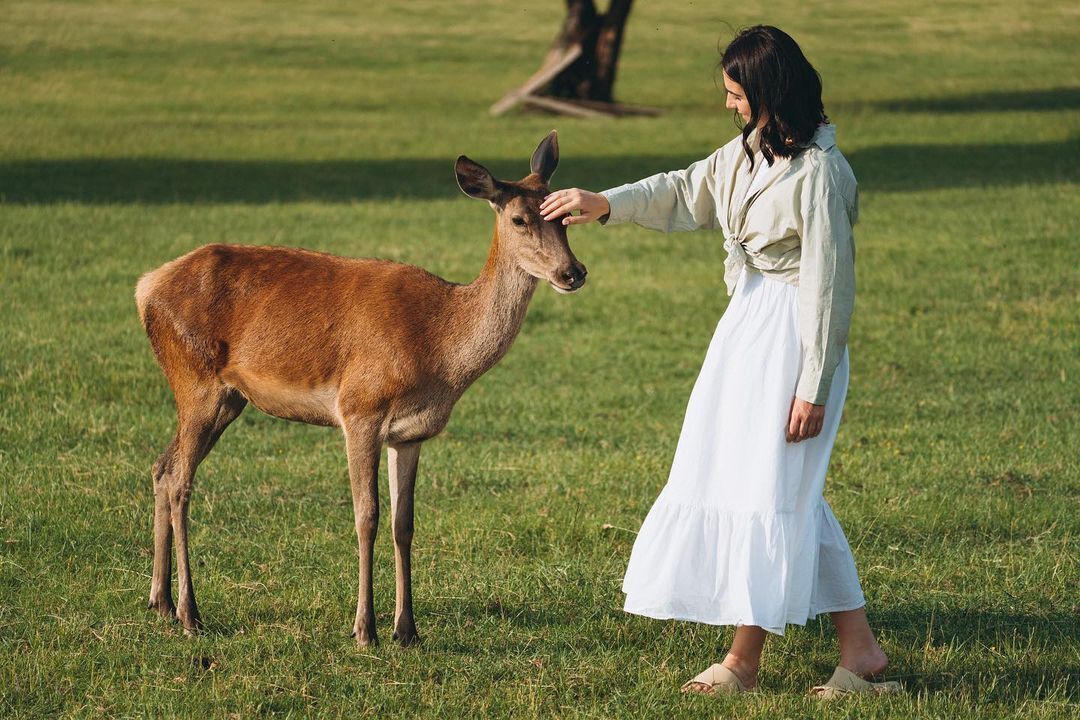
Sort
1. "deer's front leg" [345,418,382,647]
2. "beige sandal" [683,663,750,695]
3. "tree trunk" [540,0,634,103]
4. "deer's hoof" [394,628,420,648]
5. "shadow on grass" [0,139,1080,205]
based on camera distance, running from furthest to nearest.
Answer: "tree trunk" [540,0,634,103], "shadow on grass" [0,139,1080,205], "deer's hoof" [394,628,420,648], "deer's front leg" [345,418,382,647], "beige sandal" [683,663,750,695]

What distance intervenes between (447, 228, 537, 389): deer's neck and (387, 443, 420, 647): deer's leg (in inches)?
14.9

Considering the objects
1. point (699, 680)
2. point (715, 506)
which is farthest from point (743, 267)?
point (699, 680)

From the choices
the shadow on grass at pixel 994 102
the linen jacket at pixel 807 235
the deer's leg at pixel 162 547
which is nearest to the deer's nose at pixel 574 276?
the linen jacket at pixel 807 235

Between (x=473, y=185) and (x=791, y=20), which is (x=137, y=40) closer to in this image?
(x=791, y=20)

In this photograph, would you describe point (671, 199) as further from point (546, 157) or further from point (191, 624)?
point (191, 624)

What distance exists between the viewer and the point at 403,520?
5.89 metres

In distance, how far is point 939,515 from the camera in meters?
7.57

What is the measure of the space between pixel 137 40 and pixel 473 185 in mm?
36703

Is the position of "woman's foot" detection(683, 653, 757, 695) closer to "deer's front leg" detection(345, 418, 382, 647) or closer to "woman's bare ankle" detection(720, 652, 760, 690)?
"woman's bare ankle" detection(720, 652, 760, 690)

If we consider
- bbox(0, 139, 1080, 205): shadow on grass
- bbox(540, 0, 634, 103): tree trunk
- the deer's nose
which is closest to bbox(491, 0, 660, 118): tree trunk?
bbox(540, 0, 634, 103): tree trunk

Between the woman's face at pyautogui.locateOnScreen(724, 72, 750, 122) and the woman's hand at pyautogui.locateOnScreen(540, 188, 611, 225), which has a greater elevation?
the woman's face at pyautogui.locateOnScreen(724, 72, 750, 122)

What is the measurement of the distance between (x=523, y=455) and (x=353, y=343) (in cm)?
303

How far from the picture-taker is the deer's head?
553cm

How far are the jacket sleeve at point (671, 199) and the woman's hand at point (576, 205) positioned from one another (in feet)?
0.17
